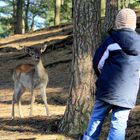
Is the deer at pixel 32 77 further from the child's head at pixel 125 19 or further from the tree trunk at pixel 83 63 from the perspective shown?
the child's head at pixel 125 19

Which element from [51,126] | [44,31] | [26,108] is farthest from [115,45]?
[44,31]

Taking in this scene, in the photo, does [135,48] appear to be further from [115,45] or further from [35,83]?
[35,83]

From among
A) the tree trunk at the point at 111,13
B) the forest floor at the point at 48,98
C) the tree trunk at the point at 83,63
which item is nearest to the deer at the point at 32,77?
the forest floor at the point at 48,98

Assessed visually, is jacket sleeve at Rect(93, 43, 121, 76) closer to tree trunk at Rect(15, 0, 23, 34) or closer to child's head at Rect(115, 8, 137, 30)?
child's head at Rect(115, 8, 137, 30)

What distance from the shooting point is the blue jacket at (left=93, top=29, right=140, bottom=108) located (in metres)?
6.84

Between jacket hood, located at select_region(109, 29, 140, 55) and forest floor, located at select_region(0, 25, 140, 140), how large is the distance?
89.0 inches

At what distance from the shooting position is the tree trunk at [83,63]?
922cm

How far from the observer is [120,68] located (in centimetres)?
686

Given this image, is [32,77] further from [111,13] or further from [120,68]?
[120,68]

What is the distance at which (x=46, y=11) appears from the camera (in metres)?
49.8

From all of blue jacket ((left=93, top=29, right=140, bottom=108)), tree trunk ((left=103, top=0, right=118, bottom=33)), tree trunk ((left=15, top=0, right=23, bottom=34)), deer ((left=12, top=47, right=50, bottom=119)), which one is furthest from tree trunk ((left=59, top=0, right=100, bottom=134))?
tree trunk ((left=15, top=0, right=23, bottom=34))

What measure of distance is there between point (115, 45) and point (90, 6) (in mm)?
2489

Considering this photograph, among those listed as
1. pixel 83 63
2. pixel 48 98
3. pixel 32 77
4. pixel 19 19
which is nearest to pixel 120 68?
pixel 83 63

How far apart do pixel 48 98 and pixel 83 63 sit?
6210 mm
